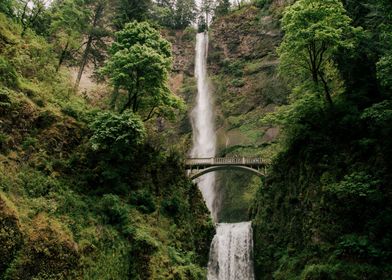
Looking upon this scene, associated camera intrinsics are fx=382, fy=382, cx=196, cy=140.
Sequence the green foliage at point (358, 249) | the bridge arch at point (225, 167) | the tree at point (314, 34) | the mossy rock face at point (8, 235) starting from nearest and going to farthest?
1. the mossy rock face at point (8, 235)
2. the green foliage at point (358, 249)
3. the tree at point (314, 34)
4. the bridge arch at point (225, 167)

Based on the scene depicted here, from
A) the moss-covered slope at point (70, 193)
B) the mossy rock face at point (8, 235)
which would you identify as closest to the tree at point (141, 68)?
the moss-covered slope at point (70, 193)

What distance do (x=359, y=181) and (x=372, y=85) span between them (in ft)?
20.6

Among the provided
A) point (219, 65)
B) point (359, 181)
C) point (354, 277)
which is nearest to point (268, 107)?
point (219, 65)

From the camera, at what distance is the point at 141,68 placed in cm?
2278

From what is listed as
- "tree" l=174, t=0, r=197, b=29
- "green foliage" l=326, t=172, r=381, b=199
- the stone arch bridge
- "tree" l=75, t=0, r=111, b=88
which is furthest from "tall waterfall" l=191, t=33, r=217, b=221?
"green foliage" l=326, t=172, r=381, b=199

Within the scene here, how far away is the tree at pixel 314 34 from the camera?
834 inches

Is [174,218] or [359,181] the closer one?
[359,181]

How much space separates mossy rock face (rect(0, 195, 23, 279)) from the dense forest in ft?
0.16

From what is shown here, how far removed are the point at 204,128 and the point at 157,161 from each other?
24358 mm

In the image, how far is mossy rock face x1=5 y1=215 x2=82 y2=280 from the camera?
43.1 feet

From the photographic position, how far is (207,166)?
110 ft

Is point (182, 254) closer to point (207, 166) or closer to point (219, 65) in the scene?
point (207, 166)

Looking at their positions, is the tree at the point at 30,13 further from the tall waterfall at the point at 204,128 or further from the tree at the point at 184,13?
the tree at the point at 184,13

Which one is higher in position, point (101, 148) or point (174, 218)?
point (101, 148)
